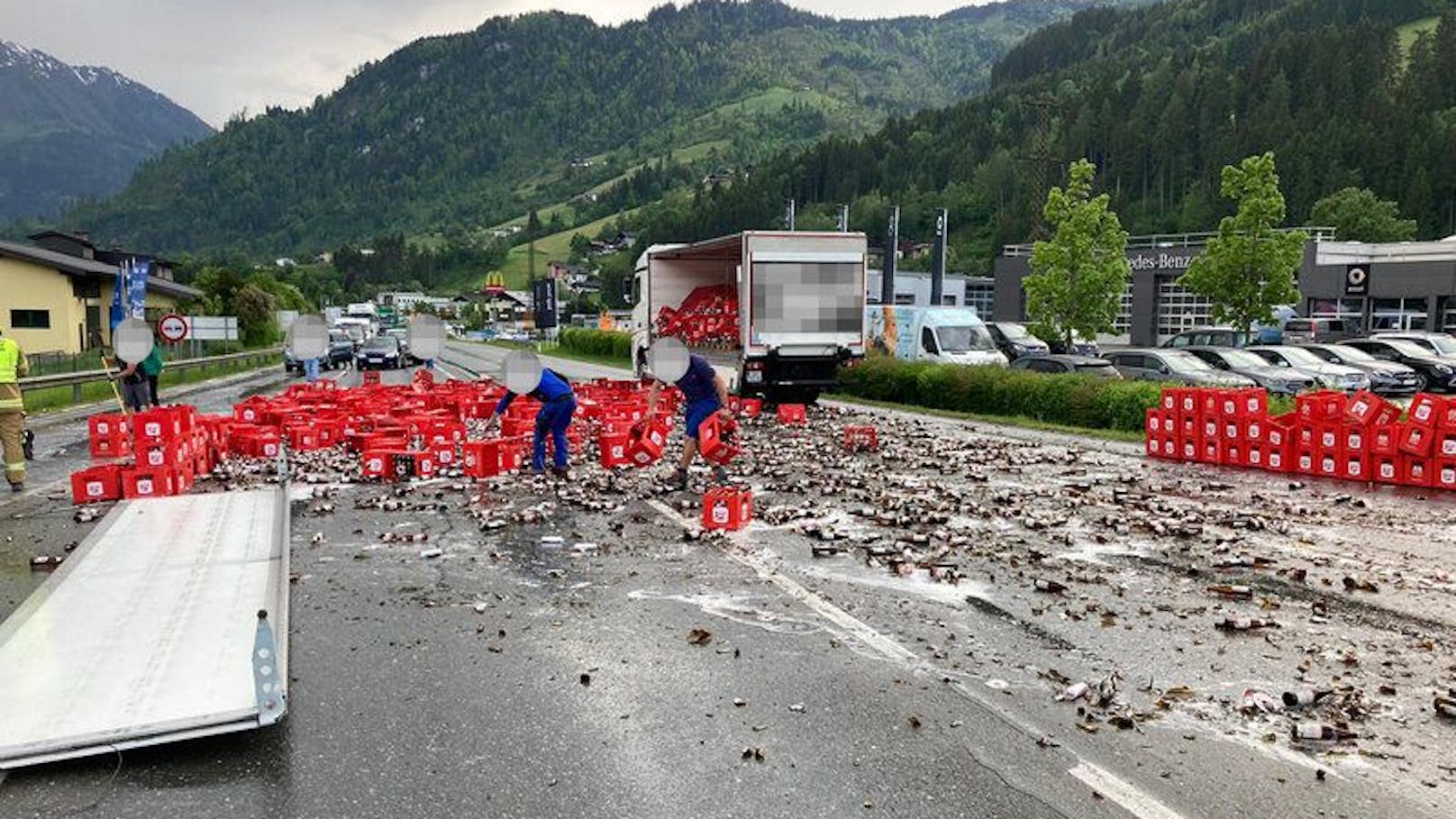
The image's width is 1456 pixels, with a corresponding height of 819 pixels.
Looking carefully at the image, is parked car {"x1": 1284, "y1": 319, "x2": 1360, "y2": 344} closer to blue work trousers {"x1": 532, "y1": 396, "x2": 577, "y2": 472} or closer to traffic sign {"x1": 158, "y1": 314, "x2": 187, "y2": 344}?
blue work trousers {"x1": 532, "y1": 396, "x2": 577, "y2": 472}

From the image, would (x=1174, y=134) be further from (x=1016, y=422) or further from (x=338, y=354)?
(x=1016, y=422)

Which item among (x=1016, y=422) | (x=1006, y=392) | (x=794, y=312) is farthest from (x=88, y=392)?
(x=1016, y=422)

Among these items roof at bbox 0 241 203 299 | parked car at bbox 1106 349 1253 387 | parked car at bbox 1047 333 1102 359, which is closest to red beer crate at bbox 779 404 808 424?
parked car at bbox 1106 349 1253 387

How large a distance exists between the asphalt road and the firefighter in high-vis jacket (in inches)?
113

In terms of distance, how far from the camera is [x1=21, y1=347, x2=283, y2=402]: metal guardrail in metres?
23.0

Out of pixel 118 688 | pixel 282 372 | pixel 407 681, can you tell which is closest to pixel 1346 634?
pixel 407 681

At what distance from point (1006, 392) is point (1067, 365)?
2.04 m

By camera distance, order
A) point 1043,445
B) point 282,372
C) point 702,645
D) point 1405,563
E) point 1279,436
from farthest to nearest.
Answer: point 282,372 → point 1043,445 → point 1279,436 → point 1405,563 → point 702,645

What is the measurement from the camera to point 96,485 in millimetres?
11117

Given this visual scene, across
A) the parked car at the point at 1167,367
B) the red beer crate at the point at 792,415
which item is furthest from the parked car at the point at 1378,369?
the red beer crate at the point at 792,415

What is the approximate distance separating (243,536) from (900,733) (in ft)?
20.4

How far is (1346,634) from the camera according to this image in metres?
6.20

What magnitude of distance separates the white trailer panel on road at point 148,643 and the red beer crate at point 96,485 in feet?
9.28

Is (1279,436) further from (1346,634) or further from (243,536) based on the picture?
(243,536)
